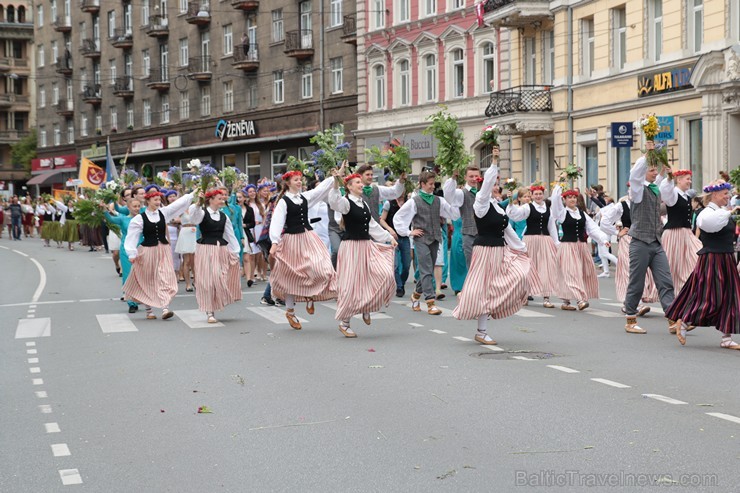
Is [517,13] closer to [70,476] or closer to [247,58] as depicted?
[247,58]

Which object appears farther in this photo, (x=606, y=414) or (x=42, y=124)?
(x=42, y=124)

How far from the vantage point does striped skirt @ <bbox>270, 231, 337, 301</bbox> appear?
14.3 meters

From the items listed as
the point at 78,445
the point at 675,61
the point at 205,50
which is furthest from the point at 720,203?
the point at 205,50

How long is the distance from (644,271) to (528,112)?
24.1 meters

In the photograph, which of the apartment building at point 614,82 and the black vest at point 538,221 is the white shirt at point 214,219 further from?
the apartment building at point 614,82

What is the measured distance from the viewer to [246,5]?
54156 mm

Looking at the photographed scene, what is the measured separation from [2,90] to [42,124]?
16.0m

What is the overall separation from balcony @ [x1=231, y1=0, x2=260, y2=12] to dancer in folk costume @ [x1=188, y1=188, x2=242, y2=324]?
39.6 metres

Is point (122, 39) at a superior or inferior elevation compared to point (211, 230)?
superior

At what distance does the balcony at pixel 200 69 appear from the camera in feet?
193

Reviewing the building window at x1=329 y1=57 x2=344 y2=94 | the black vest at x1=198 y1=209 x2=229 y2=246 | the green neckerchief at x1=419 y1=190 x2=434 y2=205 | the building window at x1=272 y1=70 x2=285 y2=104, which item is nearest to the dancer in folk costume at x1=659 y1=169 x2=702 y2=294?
the green neckerchief at x1=419 y1=190 x2=434 y2=205

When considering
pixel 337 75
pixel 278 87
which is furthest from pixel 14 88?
pixel 337 75

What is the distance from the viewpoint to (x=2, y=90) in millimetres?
98750

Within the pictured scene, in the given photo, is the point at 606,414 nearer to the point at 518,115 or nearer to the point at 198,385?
the point at 198,385
